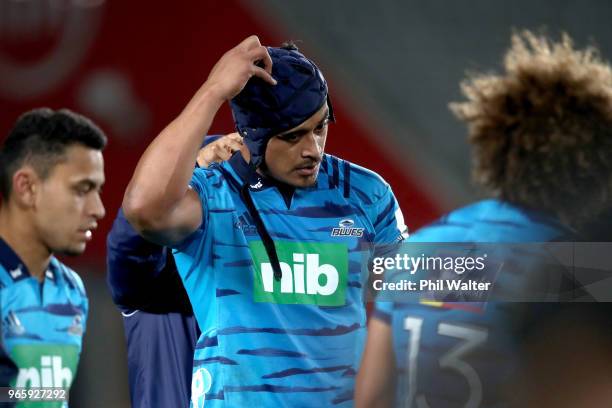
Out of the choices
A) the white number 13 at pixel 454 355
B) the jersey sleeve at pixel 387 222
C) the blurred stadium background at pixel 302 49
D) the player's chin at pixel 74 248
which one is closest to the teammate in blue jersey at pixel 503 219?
the white number 13 at pixel 454 355

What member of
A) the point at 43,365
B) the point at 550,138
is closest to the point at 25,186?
the point at 43,365

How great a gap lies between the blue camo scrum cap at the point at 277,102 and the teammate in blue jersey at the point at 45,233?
1.09m

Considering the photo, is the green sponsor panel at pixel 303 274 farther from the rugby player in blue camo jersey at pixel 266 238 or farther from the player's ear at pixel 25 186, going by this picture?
the player's ear at pixel 25 186

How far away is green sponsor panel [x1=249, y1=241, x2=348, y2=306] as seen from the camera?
2314 millimetres

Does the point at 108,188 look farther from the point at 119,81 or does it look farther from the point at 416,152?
the point at 416,152

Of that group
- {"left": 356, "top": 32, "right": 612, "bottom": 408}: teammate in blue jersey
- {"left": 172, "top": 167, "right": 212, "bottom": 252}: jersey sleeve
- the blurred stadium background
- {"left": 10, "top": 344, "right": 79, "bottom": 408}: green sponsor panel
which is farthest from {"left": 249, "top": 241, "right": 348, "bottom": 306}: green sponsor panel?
the blurred stadium background

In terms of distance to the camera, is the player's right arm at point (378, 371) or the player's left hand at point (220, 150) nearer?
the player's right arm at point (378, 371)

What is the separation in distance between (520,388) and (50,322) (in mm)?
2022

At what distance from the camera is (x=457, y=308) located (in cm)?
167

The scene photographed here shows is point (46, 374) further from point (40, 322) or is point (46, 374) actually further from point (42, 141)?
point (42, 141)

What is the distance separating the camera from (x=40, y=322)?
3242mm

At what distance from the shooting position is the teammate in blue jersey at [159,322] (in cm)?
250

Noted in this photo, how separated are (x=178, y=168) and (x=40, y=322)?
131cm

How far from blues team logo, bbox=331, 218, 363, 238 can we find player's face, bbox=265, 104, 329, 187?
120 mm
